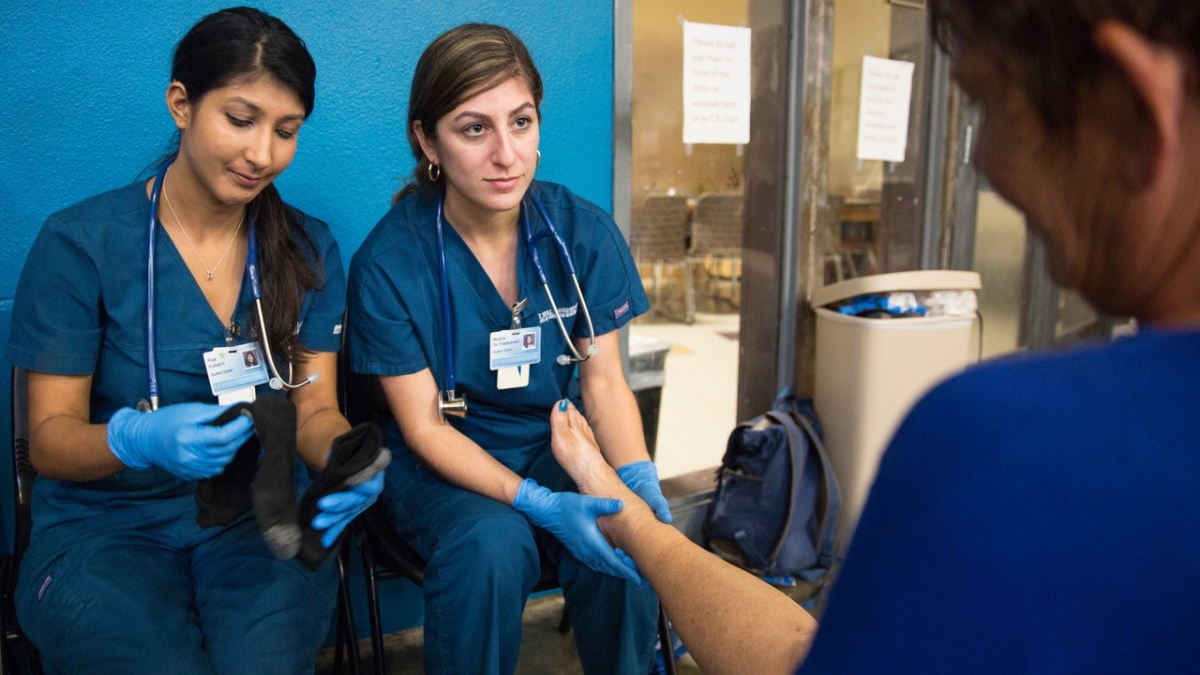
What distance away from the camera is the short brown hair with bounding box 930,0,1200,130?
36cm

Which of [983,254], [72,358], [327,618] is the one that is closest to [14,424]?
[72,358]

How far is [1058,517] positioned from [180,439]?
105cm

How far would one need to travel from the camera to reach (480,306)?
150cm

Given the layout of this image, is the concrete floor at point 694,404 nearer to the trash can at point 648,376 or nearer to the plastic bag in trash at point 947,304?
the trash can at point 648,376

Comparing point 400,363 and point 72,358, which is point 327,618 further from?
point 72,358

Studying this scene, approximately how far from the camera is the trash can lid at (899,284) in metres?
2.34

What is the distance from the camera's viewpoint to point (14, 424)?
4.35 ft

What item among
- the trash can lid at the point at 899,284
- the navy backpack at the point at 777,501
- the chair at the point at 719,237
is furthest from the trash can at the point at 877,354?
the chair at the point at 719,237

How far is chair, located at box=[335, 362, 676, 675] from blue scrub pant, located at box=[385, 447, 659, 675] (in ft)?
0.09

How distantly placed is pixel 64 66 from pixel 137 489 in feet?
2.65

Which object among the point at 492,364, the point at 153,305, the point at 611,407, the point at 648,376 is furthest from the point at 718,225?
the point at 153,305

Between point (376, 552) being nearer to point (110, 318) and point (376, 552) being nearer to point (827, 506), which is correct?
point (110, 318)

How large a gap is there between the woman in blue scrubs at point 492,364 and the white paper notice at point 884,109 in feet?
4.75

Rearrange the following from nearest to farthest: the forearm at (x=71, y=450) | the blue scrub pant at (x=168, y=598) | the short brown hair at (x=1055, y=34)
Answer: the short brown hair at (x=1055, y=34) < the blue scrub pant at (x=168, y=598) < the forearm at (x=71, y=450)
